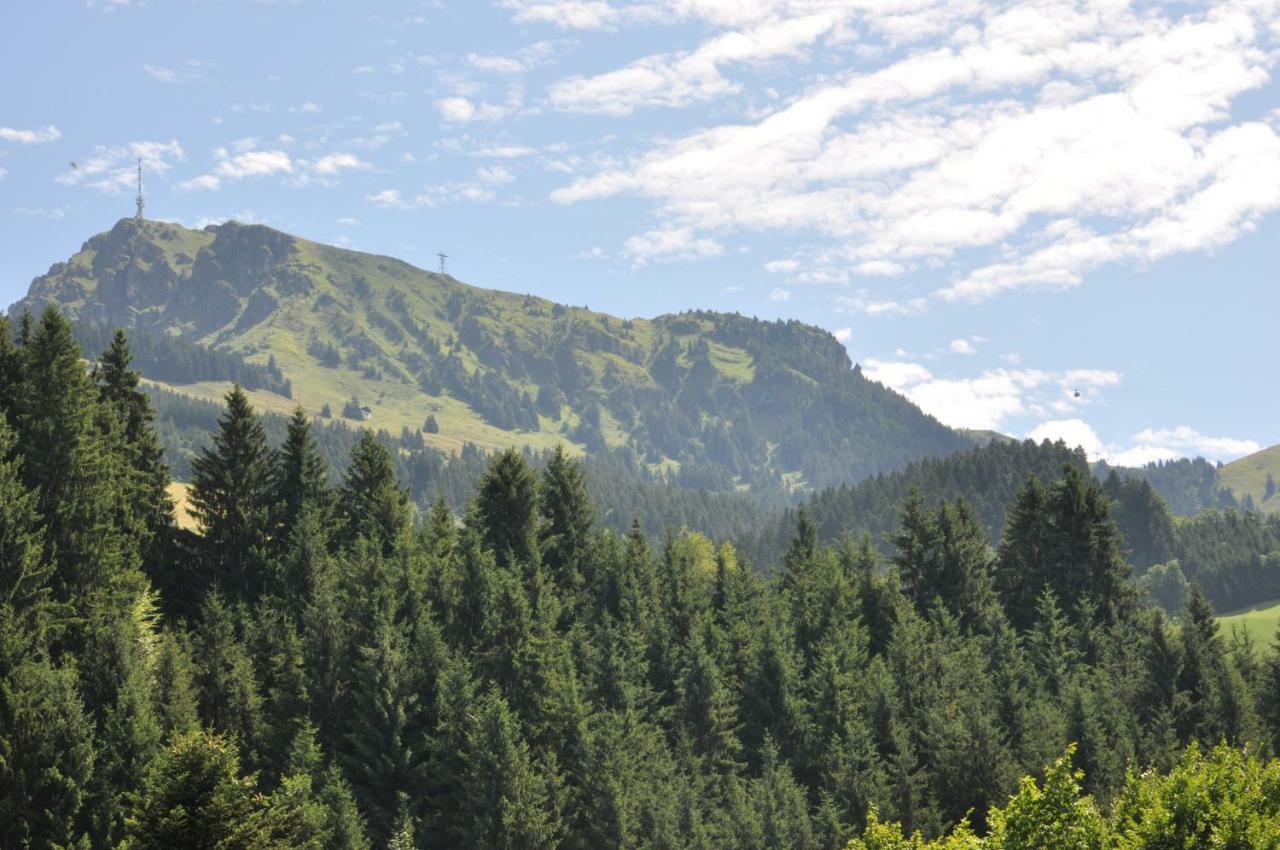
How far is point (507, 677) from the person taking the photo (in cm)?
8012

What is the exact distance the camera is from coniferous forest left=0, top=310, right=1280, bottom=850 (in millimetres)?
60938

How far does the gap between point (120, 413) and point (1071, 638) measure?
8571cm

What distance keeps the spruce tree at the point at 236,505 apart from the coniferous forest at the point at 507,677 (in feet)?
0.75

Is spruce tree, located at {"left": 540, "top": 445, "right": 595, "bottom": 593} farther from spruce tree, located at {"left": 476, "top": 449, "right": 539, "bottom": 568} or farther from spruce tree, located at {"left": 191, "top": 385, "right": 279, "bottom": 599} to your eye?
spruce tree, located at {"left": 191, "top": 385, "right": 279, "bottom": 599}

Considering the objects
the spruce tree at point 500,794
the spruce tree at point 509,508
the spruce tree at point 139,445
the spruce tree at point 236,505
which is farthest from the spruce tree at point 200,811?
the spruce tree at point 509,508

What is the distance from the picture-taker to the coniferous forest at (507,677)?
2399 inches

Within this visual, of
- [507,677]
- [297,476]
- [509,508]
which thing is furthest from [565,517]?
[507,677]

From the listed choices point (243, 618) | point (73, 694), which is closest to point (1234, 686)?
point (243, 618)

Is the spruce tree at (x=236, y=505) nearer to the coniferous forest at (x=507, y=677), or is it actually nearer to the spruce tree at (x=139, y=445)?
the coniferous forest at (x=507, y=677)

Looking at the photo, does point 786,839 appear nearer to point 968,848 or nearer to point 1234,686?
point 968,848

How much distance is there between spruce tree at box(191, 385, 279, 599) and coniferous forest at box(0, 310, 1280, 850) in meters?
0.23

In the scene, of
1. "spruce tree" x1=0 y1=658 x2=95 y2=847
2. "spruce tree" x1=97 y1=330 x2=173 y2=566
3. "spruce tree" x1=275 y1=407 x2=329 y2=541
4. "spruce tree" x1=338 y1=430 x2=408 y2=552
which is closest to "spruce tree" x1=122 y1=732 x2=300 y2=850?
"spruce tree" x1=0 y1=658 x2=95 y2=847

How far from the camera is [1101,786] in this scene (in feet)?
275

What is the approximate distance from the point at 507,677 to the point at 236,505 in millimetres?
24410
